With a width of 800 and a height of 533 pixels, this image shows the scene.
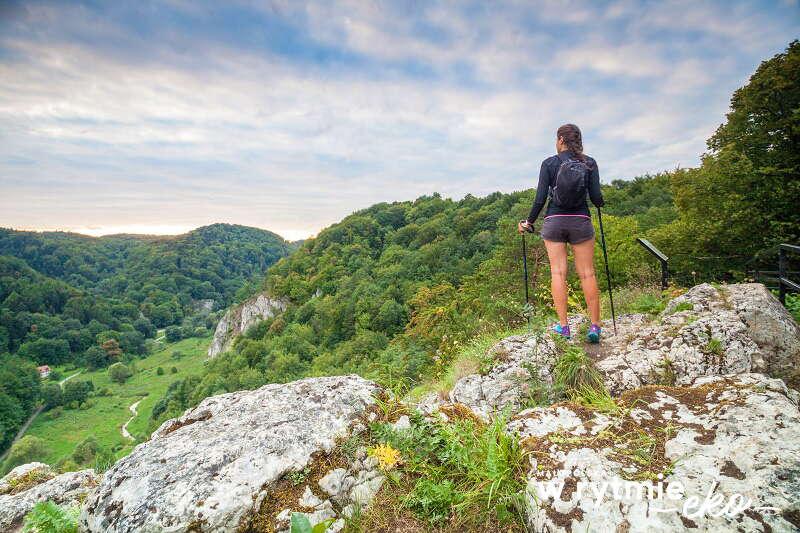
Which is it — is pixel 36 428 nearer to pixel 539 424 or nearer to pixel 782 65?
pixel 539 424

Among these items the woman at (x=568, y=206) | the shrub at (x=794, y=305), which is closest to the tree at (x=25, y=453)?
the woman at (x=568, y=206)

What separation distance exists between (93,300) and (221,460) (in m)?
164

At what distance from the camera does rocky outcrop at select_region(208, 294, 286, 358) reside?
73312 mm

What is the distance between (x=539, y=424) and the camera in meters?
2.62

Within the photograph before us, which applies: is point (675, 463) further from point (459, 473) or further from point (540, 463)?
point (459, 473)

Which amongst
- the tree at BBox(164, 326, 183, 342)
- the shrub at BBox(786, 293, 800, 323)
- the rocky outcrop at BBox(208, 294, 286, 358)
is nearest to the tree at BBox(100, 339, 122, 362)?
the tree at BBox(164, 326, 183, 342)

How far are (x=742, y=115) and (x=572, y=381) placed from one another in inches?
591

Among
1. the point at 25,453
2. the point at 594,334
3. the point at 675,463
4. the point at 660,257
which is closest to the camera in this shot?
the point at 675,463

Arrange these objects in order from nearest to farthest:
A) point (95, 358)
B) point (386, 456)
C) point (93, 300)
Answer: point (386, 456) < point (95, 358) < point (93, 300)

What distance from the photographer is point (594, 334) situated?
450 centimetres

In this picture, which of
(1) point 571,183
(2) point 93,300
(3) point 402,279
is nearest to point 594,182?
(1) point 571,183

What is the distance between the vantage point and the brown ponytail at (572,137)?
4137 mm

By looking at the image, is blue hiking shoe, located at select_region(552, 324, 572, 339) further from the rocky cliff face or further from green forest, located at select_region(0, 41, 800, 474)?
the rocky cliff face

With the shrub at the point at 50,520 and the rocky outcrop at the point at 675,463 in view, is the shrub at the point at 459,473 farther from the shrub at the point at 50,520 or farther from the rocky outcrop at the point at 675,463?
the shrub at the point at 50,520
